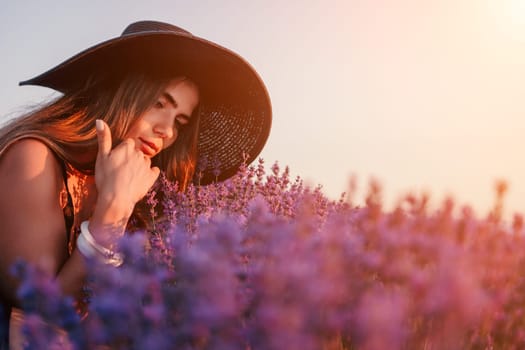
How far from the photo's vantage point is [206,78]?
116 inches

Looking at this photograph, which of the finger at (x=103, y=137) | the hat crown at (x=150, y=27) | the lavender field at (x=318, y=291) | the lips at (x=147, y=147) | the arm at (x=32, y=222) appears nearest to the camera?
the lavender field at (x=318, y=291)

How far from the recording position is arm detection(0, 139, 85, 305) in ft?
6.68

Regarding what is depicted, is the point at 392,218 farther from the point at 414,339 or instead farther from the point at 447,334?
the point at 447,334

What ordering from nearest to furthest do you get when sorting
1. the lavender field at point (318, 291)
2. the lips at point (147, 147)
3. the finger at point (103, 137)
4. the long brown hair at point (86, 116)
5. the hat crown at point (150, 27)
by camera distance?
the lavender field at point (318, 291) < the finger at point (103, 137) < the long brown hair at point (86, 116) < the lips at point (147, 147) < the hat crown at point (150, 27)

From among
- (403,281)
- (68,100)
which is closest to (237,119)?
(68,100)

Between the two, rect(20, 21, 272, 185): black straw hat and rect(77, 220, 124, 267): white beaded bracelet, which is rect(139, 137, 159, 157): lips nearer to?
rect(20, 21, 272, 185): black straw hat

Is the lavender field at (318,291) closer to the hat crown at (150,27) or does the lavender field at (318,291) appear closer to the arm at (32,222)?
the arm at (32,222)

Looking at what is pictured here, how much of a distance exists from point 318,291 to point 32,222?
1576 millimetres

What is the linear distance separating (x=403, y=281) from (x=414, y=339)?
110mm

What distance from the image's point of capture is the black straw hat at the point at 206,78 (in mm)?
2660

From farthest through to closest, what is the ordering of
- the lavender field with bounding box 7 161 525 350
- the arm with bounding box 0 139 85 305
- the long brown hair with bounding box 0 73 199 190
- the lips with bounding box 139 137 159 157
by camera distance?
the lips with bounding box 139 137 159 157 < the long brown hair with bounding box 0 73 199 190 < the arm with bounding box 0 139 85 305 < the lavender field with bounding box 7 161 525 350

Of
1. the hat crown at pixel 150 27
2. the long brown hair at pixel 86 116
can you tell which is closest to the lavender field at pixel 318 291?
the long brown hair at pixel 86 116

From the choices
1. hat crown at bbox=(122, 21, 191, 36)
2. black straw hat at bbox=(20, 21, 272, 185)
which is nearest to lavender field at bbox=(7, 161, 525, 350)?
black straw hat at bbox=(20, 21, 272, 185)

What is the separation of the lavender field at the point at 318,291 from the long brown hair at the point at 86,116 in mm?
1212
